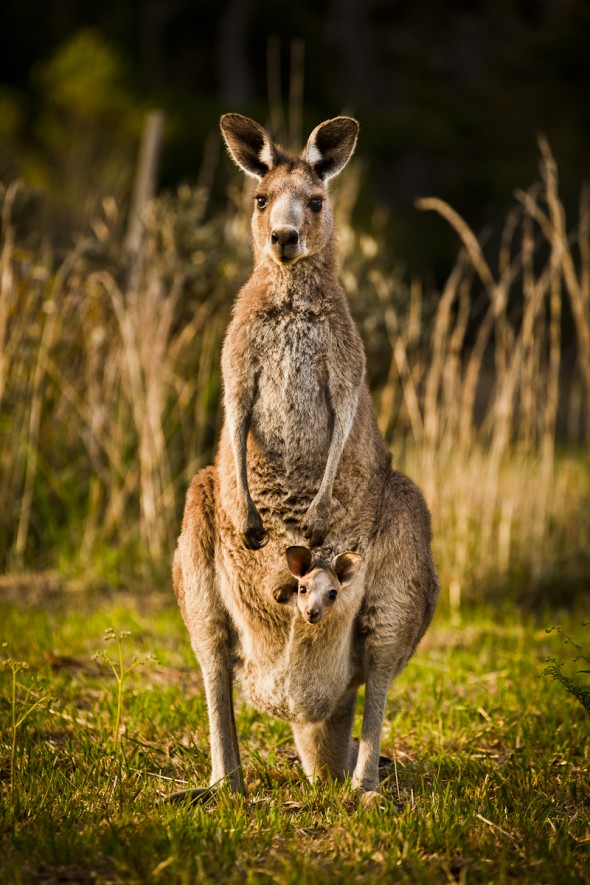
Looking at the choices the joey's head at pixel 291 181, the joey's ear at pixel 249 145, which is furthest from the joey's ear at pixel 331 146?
the joey's ear at pixel 249 145

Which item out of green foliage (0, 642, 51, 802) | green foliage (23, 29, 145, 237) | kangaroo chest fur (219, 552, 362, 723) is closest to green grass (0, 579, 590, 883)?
green foliage (0, 642, 51, 802)

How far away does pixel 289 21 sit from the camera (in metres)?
18.5

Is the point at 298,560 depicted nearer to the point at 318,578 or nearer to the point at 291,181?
the point at 318,578

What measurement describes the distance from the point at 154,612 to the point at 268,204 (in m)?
3.08

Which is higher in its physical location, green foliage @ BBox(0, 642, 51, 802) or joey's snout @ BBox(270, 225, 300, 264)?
joey's snout @ BBox(270, 225, 300, 264)

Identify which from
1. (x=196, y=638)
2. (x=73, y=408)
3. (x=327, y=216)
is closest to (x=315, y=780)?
(x=196, y=638)

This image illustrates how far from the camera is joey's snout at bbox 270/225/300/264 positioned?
9.96ft

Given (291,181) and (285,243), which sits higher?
(291,181)

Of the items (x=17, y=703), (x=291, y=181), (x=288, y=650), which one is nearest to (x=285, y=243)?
(x=291, y=181)

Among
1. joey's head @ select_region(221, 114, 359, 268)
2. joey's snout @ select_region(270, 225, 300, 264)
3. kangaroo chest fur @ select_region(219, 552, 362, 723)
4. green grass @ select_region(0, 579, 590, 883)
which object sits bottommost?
green grass @ select_region(0, 579, 590, 883)

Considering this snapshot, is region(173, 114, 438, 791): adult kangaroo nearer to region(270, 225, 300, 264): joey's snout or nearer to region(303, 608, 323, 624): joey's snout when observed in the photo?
region(270, 225, 300, 264): joey's snout

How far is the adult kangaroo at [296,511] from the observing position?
315 centimetres

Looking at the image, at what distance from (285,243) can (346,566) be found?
3.10 ft

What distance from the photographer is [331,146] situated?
3.32 m
